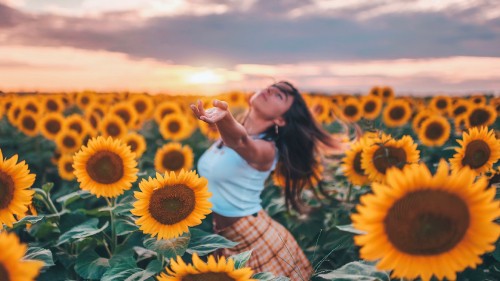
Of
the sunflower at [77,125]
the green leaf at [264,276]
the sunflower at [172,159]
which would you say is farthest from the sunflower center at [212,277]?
the sunflower at [77,125]

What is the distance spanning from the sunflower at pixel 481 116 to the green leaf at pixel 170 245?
5208 mm

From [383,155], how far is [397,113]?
575 cm

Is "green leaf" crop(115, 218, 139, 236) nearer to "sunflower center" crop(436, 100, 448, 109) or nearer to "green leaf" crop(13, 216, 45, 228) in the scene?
"green leaf" crop(13, 216, 45, 228)

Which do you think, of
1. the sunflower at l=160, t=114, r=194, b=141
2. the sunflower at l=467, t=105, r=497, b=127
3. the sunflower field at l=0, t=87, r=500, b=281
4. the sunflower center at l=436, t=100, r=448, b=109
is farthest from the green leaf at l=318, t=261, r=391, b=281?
the sunflower center at l=436, t=100, r=448, b=109

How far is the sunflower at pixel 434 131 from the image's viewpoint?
20.0ft

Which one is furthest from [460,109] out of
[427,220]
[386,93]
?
[427,220]

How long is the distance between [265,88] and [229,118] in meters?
1.30

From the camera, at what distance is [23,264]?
4.40 ft

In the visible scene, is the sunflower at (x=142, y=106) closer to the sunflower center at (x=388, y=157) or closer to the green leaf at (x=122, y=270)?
the sunflower center at (x=388, y=157)

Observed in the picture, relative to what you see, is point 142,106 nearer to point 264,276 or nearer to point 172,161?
point 172,161

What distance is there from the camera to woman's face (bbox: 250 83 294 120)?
423 cm

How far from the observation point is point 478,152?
2.99 m

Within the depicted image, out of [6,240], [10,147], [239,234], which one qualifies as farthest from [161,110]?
[6,240]

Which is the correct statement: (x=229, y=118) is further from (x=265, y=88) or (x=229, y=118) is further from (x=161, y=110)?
(x=161, y=110)
